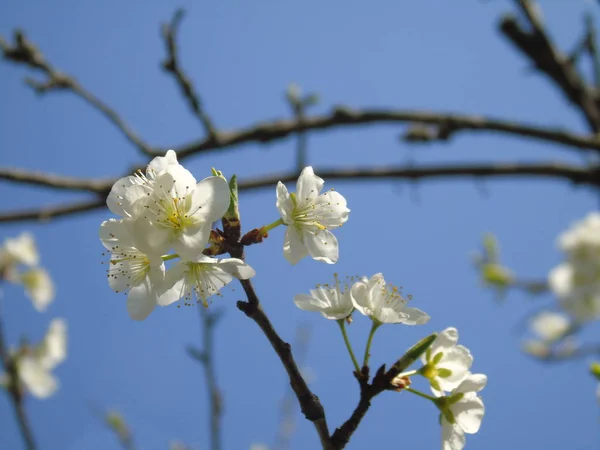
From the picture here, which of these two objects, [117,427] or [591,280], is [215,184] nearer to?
[117,427]

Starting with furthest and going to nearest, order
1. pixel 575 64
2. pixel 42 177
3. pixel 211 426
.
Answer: pixel 575 64, pixel 42 177, pixel 211 426

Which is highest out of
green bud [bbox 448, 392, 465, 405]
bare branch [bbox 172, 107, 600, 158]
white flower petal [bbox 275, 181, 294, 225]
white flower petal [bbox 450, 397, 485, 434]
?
bare branch [bbox 172, 107, 600, 158]

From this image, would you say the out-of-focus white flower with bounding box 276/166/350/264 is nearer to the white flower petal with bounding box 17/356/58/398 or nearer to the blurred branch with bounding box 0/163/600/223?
the blurred branch with bounding box 0/163/600/223

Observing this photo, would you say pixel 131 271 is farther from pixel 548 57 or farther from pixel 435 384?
pixel 548 57

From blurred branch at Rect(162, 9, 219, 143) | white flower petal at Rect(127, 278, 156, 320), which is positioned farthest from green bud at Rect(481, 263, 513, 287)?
white flower petal at Rect(127, 278, 156, 320)

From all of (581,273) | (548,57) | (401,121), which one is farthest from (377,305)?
(581,273)

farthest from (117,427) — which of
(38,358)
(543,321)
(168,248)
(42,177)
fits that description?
(543,321)
